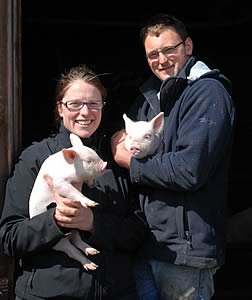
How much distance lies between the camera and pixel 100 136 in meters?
2.72

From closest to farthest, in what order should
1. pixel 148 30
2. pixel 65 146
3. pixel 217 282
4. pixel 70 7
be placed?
1. pixel 65 146
2. pixel 148 30
3. pixel 217 282
4. pixel 70 7

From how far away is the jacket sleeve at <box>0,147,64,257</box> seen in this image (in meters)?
2.46

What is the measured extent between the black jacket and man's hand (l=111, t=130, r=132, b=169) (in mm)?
45

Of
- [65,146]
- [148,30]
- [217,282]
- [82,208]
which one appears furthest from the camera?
A: [217,282]

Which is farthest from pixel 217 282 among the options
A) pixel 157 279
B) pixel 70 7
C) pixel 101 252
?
pixel 70 7

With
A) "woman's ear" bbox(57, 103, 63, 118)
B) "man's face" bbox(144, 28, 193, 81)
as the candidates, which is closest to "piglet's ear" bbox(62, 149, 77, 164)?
"woman's ear" bbox(57, 103, 63, 118)

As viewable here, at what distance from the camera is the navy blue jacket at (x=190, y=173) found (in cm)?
253

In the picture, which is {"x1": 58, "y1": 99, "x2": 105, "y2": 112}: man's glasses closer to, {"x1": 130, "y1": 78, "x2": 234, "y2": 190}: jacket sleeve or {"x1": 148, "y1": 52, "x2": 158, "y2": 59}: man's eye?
{"x1": 130, "y1": 78, "x2": 234, "y2": 190}: jacket sleeve

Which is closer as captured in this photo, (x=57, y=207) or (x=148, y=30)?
(x=57, y=207)

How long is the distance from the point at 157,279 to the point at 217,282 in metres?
1.89

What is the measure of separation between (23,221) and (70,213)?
0.68 feet

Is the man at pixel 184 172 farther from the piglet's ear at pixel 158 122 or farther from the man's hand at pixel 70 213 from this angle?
the man's hand at pixel 70 213

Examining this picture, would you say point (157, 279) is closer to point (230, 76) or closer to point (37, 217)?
point (37, 217)

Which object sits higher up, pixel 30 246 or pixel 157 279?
pixel 30 246
